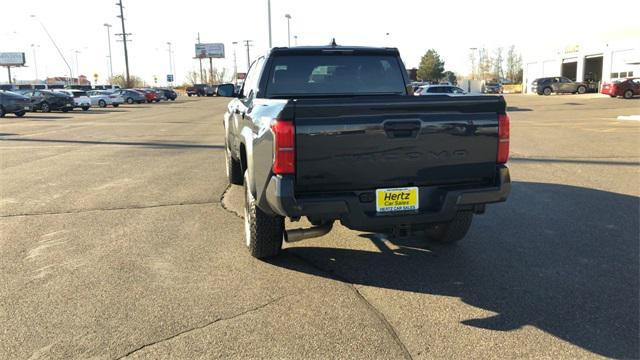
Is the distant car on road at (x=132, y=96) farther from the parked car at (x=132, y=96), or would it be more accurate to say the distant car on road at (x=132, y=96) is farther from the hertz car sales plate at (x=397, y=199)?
the hertz car sales plate at (x=397, y=199)

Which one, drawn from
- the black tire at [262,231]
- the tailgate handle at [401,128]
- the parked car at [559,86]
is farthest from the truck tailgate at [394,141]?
the parked car at [559,86]

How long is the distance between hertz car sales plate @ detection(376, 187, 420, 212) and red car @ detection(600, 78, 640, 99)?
4226 cm

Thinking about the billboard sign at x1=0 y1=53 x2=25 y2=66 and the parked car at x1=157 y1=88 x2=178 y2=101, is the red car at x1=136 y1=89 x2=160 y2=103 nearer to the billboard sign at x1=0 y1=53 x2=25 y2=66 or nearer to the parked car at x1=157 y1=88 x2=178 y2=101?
the parked car at x1=157 y1=88 x2=178 y2=101

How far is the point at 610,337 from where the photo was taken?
3.45m

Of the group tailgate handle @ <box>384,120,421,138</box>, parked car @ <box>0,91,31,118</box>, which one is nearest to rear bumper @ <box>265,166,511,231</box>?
tailgate handle @ <box>384,120,421,138</box>

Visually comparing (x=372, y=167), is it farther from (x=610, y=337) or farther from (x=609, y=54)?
(x=609, y=54)

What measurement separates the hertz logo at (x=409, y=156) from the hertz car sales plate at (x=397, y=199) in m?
0.25

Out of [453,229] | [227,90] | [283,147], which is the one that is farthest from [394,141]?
[227,90]

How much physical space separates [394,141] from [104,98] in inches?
1744

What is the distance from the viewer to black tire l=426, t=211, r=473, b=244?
17.0 ft

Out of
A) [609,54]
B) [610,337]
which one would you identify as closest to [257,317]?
[610,337]

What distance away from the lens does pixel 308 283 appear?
4430mm

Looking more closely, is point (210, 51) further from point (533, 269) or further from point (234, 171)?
point (533, 269)

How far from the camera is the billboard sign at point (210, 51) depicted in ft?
402
